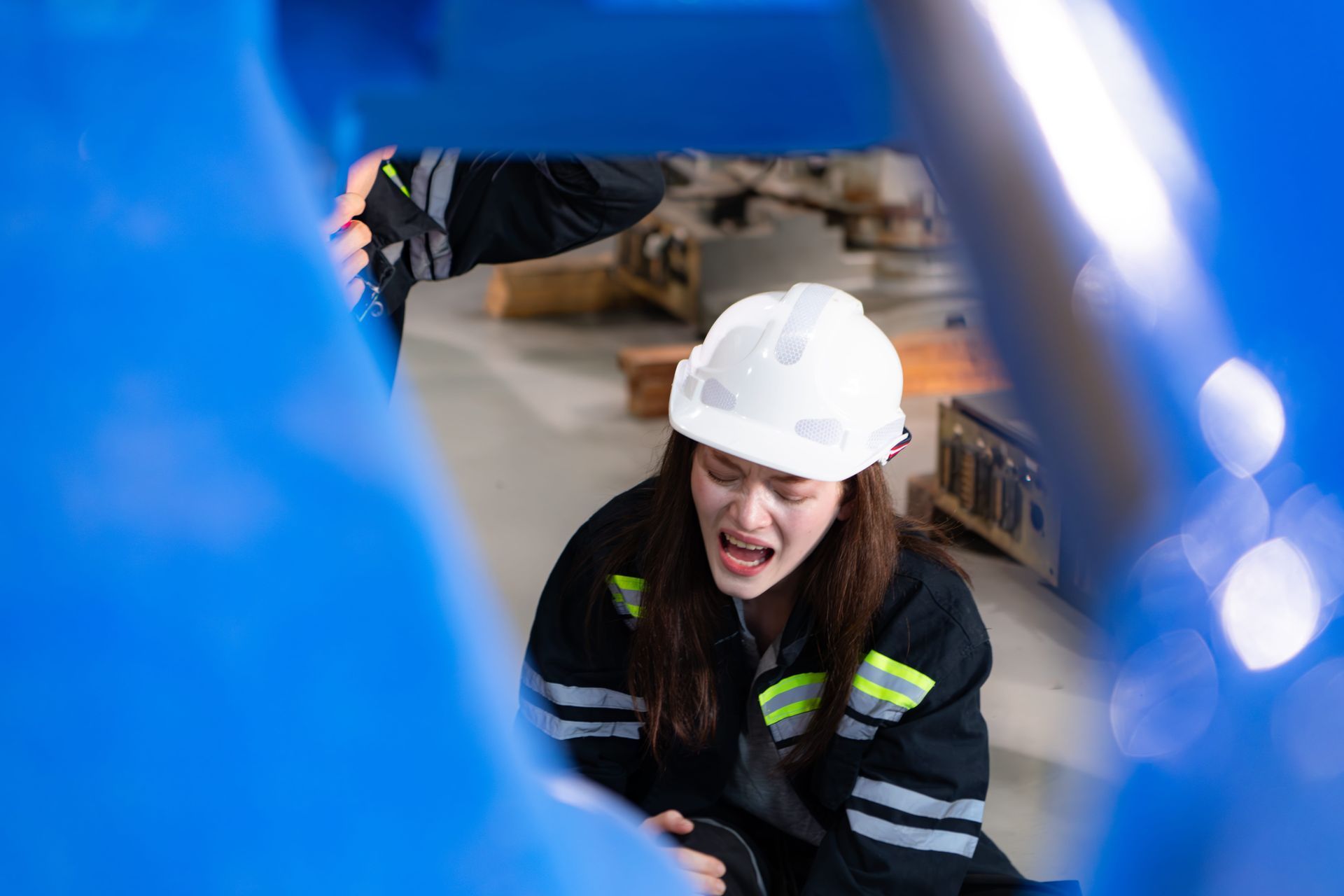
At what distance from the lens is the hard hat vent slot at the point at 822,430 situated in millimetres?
1193

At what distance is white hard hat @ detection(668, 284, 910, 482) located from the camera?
3.91ft

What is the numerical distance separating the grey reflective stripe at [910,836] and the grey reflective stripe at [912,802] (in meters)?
0.02

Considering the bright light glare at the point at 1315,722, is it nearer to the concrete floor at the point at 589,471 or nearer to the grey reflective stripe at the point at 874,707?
the concrete floor at the point at 589,471

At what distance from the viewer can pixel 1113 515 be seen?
218mm

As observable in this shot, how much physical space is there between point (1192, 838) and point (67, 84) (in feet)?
0.73

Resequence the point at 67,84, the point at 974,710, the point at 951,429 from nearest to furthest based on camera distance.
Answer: the point at 67,84
the point at 974,710
the point at 951,429

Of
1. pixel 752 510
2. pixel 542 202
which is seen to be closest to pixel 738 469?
pixel 752 510

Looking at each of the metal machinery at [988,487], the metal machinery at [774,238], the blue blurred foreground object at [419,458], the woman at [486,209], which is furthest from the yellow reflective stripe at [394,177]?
the metal machinery at [774,238]

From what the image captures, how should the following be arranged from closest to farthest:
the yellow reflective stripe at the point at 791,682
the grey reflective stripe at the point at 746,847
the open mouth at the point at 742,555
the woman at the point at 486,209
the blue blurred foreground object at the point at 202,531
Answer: the blue blurred foreground object at the point at 202,531
the open mouth at the point at 742,555
the yellow reflective stripe at the point at 791,682
the grey reflective stripe at the point at 746,847
the woman at the point at 486,209

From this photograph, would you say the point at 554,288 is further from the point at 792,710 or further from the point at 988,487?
the point at 792,710

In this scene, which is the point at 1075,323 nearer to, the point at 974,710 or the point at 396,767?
the point at 396,767

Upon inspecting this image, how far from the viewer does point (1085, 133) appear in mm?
211

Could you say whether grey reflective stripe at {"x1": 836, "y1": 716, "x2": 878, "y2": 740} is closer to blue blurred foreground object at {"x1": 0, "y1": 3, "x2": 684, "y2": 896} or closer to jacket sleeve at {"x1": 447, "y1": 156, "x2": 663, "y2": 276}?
jacket sleeve at {"x1": 447, "y1": 156, "x2": 663, "y2": 276}

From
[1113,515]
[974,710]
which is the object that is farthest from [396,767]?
[974,710]
